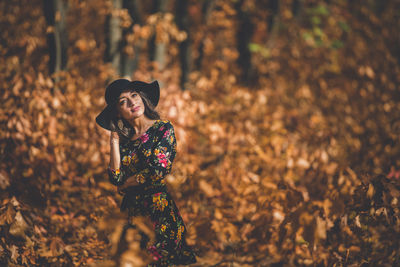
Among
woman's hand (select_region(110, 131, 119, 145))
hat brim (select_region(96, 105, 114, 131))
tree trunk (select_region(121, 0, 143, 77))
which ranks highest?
tree trunk (select_region(121, 0, 143, 77))

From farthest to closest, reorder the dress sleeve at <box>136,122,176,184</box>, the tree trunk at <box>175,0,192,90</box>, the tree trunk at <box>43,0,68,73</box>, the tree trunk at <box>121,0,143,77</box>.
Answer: the tree trunk at <box>175,0,192,90</box> → the tree trunk at <box>121,0,143,77</box> → the tree trunk at <box>43,0,68,73</box> → the dress sleeve at <box>136,122,176,184</box>

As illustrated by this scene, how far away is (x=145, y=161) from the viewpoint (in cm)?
200

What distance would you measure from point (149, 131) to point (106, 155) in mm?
1390

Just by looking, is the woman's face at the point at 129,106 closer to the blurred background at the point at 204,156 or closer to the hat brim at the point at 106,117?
the hat brim at the point at 106,117

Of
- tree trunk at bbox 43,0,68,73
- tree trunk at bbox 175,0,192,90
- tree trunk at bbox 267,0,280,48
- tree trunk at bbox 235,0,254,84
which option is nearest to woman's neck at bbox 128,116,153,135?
tree trunk at bbox 43,0,68,73

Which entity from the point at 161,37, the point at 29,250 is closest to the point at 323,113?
the point at 161,37

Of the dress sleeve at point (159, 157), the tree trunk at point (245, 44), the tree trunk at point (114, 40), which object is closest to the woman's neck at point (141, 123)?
the dress sleeve at point (159, 157)

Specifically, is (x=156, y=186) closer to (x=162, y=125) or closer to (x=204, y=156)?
(x=162, y=125)

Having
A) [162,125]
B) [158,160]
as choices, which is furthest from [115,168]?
[162,125]

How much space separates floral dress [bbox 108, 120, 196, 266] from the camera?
6.45ft

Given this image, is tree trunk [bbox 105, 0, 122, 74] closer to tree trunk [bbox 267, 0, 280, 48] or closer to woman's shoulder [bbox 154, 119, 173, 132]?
woman's shoulder [bbox 154, 119, 173, 132]

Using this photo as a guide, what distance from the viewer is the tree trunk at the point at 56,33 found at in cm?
377

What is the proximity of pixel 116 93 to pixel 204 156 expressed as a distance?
7.51 ft

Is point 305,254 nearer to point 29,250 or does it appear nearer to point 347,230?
point 347,230
